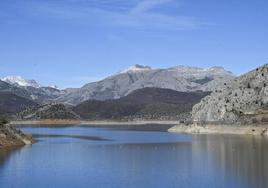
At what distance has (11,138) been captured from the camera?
125562mm

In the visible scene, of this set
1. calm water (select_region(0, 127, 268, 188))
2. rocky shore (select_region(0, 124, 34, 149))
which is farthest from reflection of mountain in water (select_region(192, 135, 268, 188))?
rocky shore (select_region(0, 124, 34, 149))

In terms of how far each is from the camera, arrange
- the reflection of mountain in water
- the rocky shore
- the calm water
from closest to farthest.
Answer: the calm water
the reflection of mountain in water
the rocky shore

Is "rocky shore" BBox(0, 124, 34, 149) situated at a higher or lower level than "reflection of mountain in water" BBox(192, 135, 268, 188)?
higher

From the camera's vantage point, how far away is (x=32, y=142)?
137 m

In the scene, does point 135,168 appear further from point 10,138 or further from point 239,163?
point 10,138

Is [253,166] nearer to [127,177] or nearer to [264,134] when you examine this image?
[127,177]

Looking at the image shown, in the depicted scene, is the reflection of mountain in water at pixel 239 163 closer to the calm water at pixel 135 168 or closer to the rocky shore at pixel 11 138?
the calm water at pixel 135 168

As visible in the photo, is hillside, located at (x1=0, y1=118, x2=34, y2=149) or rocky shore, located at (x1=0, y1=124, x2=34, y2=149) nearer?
rocky shore, located at (x1=0, y1=124, x2=34, y2=149)

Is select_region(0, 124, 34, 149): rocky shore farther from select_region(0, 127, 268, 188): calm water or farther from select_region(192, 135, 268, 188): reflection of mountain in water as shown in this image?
select_region(192, 135, 268, 188): reflection of mountain in water

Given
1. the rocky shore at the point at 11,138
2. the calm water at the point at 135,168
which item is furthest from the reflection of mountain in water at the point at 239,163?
the rocky shore at the point at 11,138

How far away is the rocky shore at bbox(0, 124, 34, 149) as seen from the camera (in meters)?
120

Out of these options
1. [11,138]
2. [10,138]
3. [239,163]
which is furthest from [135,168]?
[11,138]

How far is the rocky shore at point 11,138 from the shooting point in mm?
120075

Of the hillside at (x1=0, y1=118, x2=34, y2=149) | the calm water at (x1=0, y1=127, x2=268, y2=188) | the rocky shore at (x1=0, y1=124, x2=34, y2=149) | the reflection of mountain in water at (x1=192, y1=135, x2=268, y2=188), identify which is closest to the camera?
the calm water at (x1=0, y1=127, x2=268, y2=188)
